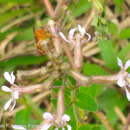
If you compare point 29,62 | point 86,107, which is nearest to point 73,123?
point 86,107

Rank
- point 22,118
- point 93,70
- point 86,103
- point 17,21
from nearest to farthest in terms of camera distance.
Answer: point 86,103
point 22,118
point 93,70
point 17,21

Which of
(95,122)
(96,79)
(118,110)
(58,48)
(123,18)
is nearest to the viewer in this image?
(96,79)

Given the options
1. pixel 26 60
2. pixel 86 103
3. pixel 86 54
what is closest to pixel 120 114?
pixel 86 54

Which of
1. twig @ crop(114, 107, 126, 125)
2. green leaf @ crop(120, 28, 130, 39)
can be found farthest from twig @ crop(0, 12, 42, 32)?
twig @ crop(114, 107, 126, 125)

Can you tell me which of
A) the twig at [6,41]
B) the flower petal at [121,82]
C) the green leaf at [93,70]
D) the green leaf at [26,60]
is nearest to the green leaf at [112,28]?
the green leaf at [93,70]

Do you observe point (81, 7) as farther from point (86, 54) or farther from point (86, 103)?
point (86, 103)

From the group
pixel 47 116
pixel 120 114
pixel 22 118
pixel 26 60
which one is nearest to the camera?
pixel 47 116

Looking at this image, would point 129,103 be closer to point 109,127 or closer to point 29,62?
point 109,127

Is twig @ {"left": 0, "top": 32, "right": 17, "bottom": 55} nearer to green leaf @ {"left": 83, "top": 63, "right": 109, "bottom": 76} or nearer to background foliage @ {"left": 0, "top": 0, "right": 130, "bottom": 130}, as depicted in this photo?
background foliage @ {"left": 0, "top": 0, "right": 130, "bottom": 130}
